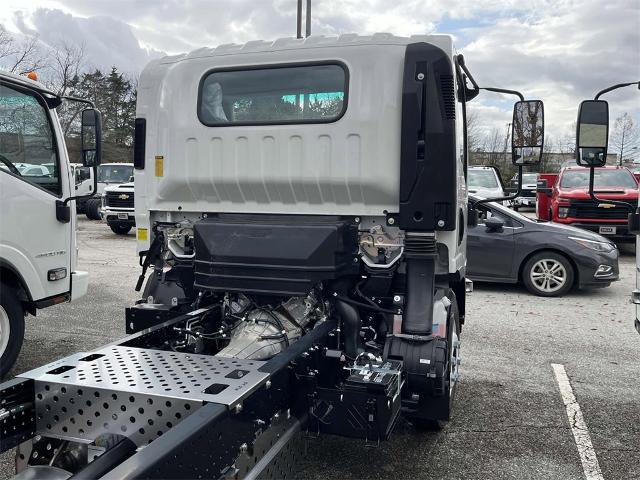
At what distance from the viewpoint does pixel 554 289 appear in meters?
8.75

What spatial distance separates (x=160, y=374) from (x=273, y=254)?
1.03 metres

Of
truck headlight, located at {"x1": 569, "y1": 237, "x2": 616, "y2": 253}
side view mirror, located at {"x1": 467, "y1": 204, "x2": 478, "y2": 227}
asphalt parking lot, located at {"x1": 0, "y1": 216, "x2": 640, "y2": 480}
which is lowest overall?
asphalt parking lot, located at {"x1": 0, "y1": 216, "x2": 640, "y2": 480}

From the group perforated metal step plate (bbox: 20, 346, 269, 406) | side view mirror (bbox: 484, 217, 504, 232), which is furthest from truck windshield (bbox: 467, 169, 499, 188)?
perforated metal step plate (bbox: 20, 346, 269, 406)

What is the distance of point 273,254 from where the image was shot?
332cm

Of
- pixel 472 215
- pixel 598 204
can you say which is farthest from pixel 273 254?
pixel 598 204

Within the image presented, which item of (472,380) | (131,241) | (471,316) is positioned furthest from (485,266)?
(131,241)

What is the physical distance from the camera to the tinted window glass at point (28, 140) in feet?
15.4

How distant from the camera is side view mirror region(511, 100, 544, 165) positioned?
12.2 feet

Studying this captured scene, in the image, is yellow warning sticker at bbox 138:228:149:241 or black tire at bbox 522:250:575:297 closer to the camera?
yellow warning sticker at bbox 138:228:149:241

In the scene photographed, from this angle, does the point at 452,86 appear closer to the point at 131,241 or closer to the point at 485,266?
the point at 485,266

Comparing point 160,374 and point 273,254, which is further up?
point 273,254

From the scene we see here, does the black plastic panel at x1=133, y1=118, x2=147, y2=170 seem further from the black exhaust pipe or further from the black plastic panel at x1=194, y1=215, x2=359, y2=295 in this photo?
the black exhaust pipe

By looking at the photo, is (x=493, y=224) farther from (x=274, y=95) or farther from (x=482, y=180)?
(x=274, y=95)

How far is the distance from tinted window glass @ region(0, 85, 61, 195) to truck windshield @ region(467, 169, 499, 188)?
1018 centimetres
